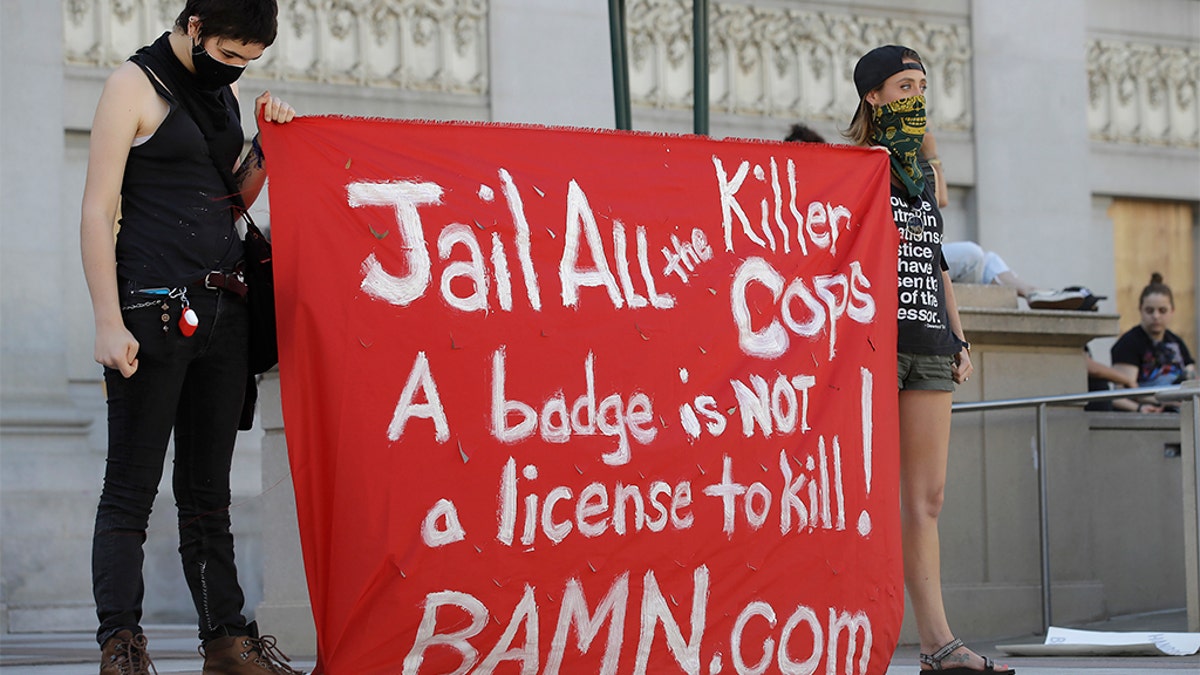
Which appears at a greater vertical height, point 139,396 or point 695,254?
point 695,254

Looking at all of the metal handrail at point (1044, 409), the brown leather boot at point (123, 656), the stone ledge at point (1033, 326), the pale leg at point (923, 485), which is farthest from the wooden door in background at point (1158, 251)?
the brown leather boot at point (123, 656)

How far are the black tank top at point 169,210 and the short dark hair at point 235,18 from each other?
20 centimetres

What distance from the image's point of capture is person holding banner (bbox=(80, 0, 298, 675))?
440 cm

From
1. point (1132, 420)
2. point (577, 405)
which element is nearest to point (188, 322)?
point (577, 405)

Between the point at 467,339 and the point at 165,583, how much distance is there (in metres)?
6.97

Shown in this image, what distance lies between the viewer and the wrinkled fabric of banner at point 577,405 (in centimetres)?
451

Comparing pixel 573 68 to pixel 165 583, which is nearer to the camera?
pixel 165 583

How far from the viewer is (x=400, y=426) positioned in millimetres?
4527

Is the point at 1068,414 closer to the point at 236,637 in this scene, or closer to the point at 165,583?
the point at 236,637

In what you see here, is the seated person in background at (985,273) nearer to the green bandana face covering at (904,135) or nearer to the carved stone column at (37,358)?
the green bandana face covering at (904,135)

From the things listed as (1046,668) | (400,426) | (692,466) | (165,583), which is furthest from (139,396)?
(165,583)

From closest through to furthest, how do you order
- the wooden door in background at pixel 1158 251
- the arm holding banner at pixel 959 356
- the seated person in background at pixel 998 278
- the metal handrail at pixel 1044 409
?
the arm holding banner at pixel 959 356
the metal handrail at pixel 1044 409
the seated person in background at pixel 998 278
the wooden door in background at pixel 1158 251

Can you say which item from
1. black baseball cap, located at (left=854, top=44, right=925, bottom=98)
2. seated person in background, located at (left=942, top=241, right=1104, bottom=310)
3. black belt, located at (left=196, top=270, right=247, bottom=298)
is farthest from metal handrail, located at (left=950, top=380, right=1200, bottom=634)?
black belt, located at (left=196, top=270, right=247, bottom=298)

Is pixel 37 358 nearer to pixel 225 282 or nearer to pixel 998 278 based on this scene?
pixel 998 278
